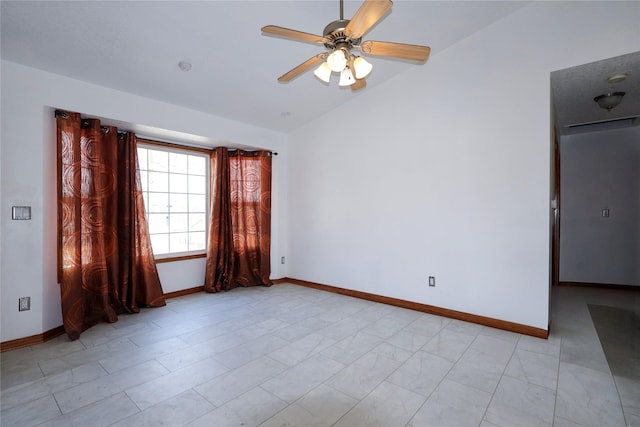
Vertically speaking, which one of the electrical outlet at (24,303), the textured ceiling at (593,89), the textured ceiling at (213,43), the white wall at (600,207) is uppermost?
the textured ceiling at (213,43)

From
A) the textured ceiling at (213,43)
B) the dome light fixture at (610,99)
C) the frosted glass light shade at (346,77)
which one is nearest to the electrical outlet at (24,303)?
the textured ceiling at (213,43)

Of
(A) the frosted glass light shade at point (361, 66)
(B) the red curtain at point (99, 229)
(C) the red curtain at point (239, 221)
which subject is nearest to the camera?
(A) the frosted glass light shade at point (361, 66)

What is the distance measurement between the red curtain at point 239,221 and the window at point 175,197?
0.87 feet

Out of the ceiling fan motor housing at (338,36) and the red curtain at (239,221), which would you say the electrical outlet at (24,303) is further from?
the ceiling fan motor housing at (338,36)

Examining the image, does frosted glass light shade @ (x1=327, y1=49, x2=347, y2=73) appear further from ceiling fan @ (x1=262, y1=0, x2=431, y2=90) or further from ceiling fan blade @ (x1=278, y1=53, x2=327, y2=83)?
ceiling fan blade @ (x1=278, y1=53, x2=327, y2=83)

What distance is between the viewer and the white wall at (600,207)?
4652 mm

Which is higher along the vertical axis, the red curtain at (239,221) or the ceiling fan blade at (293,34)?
the ceiling fan blade at (293,34)

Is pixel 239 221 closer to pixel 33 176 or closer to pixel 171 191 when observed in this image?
pixel 171 191

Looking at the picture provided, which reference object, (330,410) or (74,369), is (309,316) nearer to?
(330,410)

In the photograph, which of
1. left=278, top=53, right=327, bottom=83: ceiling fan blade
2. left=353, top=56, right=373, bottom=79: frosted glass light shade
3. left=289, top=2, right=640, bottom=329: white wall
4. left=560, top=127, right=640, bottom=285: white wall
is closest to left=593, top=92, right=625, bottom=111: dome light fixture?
left=289, top=2, right=640, bottom=329: white wall

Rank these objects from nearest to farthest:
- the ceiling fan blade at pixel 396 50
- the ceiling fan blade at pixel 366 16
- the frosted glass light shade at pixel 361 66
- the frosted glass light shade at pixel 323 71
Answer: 1. the ceiling fan blade at pixel 366 16
2. the ceiling fan blade at pixel 396 50
3. the frosted glass light shade at pixel 361 66
4. the frosted glass light shade at pixel 323 71

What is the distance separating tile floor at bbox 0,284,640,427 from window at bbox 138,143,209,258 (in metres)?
1.25

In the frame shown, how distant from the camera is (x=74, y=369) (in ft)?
7.64

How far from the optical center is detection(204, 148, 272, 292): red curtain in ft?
14.8
